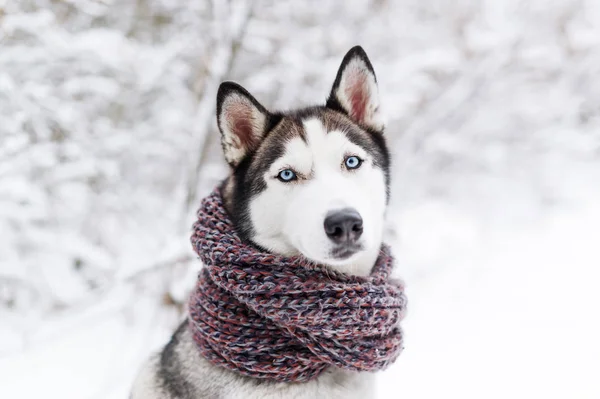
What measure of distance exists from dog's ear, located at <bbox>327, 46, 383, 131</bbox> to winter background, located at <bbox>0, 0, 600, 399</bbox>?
7.21ft

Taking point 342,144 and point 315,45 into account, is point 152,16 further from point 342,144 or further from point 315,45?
point 342,144

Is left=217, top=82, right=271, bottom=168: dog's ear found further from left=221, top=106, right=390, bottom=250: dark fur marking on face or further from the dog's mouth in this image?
the dog's mouth

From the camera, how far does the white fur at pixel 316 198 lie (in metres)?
1.48

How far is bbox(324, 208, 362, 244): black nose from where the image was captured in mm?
1406

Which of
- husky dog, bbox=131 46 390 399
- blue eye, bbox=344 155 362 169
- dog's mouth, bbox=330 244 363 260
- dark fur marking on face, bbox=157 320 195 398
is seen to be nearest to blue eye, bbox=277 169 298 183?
husky dog, bbox=131 46 390 399

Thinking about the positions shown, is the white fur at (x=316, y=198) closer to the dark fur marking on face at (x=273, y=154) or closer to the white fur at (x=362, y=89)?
the dark fur marking on face at (x=273, y=154)

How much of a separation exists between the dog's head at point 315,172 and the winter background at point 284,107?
7.14 feet

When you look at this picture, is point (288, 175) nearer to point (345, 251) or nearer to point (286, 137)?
point (286, 137)

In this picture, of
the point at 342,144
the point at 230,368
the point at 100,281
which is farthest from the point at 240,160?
the point at 100,281

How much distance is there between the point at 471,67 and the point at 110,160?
3.83 metres

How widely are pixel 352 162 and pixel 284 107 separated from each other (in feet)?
10.7

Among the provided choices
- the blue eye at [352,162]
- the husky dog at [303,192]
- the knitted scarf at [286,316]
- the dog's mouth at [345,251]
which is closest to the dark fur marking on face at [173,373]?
the husky dog at [303,192]

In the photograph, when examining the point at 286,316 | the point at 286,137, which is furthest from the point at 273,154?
the point at 286,316

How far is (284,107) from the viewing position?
15.8 feet
